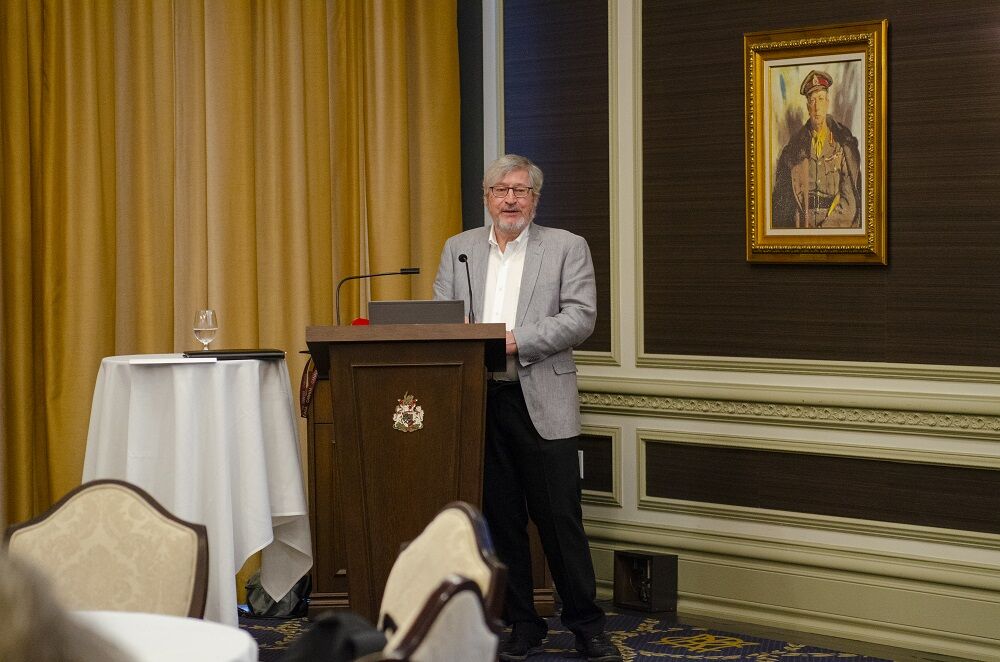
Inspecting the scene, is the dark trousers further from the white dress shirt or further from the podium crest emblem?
the podium crest emblem

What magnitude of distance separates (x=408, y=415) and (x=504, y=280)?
2.41 feet

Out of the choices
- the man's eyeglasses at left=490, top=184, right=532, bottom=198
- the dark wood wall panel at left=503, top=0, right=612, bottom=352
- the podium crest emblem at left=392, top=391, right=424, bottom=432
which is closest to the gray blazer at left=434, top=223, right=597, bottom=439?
the man's eyeglasses at left=490, top=184, right=532, bottom=198

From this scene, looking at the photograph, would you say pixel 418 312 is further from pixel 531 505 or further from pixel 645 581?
pixel 645 581

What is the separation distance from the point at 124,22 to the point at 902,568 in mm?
3786

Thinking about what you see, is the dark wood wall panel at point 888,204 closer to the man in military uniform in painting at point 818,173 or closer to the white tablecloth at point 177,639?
the man in military uniform in painting at point 818,173

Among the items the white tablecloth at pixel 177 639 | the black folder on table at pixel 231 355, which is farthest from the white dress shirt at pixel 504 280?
the white tablecloth at pixel 177 639

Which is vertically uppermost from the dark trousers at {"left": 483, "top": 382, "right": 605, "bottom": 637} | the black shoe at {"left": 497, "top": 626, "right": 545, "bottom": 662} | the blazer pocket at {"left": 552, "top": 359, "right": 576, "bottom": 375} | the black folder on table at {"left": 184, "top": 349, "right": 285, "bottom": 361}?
the black folder on table at {"left": 184, "top": 349, "right": 285, "bottom": 361}

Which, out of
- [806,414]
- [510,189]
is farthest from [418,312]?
[806,414]

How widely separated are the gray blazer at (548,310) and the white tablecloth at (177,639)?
76.5 inches

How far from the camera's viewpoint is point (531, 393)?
4.14m

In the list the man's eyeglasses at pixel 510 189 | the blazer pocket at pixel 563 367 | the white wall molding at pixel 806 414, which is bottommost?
the white wall molding at pixel 806 414

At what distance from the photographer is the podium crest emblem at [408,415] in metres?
3.77

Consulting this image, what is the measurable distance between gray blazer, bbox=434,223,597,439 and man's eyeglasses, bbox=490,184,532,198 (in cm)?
16

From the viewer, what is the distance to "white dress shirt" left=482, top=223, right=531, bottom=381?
14.0 feet
